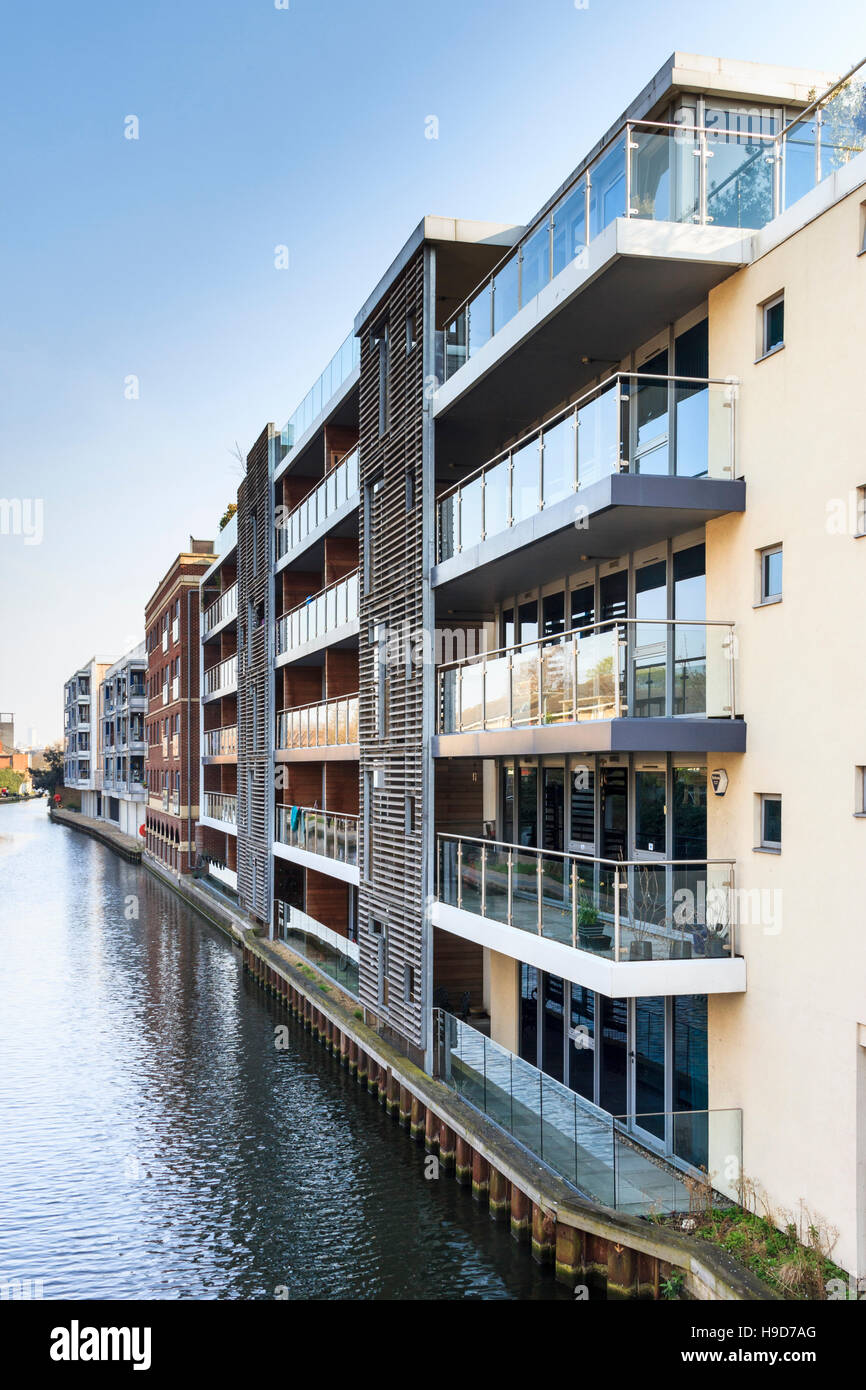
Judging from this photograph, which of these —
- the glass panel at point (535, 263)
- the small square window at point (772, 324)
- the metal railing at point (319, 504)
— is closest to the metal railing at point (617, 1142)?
the small square window at point (772, 324)

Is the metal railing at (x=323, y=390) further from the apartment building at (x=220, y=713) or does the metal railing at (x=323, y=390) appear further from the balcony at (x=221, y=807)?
the balcony at (x=221, y=807)

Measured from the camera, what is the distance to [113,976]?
27.0 metres

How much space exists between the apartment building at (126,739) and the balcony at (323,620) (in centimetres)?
3542

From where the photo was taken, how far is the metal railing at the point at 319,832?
19922 mm

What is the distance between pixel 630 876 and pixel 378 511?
9217mm

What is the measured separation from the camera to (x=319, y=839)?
72.6 ft

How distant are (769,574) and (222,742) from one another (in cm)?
2887

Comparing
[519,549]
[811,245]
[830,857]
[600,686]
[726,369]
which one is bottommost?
[830,857]

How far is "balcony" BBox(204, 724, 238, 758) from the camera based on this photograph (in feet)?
114

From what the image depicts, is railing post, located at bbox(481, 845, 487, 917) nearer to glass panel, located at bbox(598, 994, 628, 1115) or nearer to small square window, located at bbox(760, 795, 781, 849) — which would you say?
glass panel, located at bbox(598, 994, 628, 1115)

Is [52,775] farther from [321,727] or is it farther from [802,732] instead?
[802,732]
